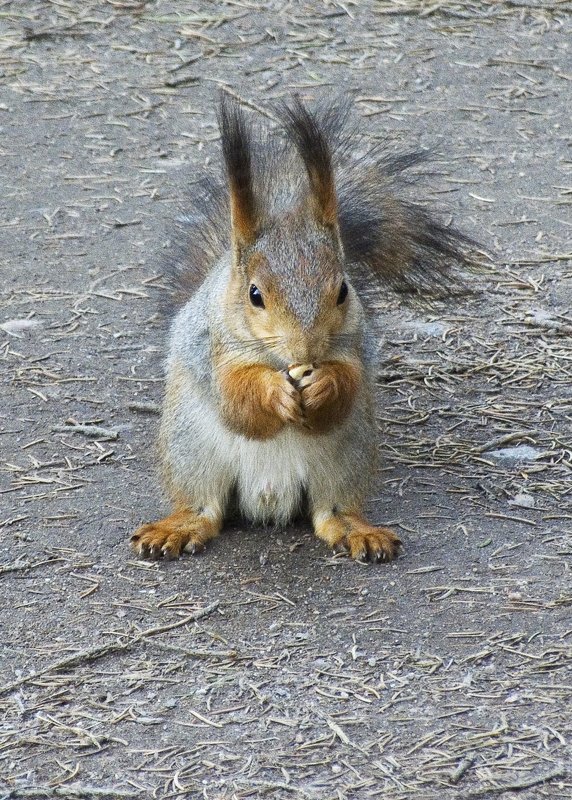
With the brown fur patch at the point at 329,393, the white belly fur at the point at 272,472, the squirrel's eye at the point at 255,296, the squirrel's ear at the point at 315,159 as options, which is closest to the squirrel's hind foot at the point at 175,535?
the white belly fur at the point at 272,472

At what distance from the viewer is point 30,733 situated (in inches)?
92.1

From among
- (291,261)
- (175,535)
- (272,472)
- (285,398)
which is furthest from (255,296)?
(175,535)

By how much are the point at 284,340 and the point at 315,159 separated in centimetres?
44

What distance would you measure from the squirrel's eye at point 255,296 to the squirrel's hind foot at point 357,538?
597 mm

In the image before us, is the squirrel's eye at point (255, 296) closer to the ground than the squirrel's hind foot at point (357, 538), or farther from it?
farther from it

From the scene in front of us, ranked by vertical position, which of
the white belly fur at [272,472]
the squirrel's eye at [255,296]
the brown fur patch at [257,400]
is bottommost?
the white belly fur at [272,472]

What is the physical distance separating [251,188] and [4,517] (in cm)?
99

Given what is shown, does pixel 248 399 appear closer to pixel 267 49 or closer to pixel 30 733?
pixel 30 733

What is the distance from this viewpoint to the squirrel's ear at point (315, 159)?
9.05ft

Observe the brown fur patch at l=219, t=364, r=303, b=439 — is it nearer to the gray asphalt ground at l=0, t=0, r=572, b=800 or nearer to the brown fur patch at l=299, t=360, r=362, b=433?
the brown fur patch at l=299, t=360, r=362, b=433

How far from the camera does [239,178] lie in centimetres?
277

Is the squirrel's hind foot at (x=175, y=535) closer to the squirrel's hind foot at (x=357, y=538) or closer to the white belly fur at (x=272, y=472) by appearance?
the white belly fur at (x=272, y=472)

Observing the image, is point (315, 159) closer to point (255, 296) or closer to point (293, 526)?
point (255, 296)

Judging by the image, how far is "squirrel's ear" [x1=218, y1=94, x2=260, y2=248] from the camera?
107 inches
